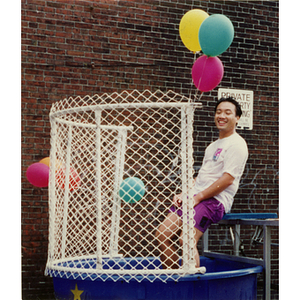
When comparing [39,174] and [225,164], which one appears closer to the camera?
[225,164]

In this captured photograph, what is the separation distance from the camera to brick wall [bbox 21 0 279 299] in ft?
16.8

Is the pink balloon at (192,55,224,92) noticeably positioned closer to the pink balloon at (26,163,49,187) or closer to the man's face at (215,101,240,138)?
the man's face at (215,101,240,138)

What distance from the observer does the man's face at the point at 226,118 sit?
12.8ft

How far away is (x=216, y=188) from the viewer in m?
3.60

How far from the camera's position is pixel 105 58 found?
551 cm

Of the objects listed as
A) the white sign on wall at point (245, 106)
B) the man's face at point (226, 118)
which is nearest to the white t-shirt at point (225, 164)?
the man's face at point (226, 118)

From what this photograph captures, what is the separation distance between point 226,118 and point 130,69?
2112 millimetres

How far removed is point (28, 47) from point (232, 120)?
2.77 m

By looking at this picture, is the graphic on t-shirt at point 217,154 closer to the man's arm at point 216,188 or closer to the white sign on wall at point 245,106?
the man's arm at point 216,188

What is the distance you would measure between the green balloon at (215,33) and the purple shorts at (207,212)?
1.29 meters

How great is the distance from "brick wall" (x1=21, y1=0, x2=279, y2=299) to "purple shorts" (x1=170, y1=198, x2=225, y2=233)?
2.16 metres

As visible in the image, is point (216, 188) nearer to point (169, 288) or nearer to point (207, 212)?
point (207, 212)

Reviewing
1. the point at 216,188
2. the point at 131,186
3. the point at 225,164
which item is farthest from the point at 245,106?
the point at 131,186

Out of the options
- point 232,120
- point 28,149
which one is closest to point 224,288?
point 232,120
